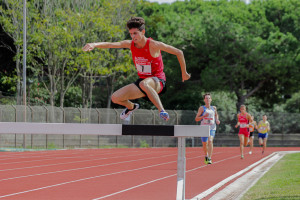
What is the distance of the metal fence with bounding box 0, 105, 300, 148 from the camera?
28.4 meters

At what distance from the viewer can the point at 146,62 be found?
22.6 feet

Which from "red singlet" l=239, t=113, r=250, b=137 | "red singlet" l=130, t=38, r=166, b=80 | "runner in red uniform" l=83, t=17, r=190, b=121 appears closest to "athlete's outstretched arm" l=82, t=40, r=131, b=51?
"runner in red uniform" l=83, t=17, r=190, b=121

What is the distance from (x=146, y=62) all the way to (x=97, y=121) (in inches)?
986

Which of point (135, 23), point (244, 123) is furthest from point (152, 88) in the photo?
point (244, 123)

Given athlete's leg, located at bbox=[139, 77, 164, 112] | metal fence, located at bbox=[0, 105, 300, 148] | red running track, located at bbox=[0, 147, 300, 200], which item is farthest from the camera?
metal fence, located at bbox=[0, 105, 300, 148]

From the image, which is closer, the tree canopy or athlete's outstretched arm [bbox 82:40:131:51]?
athlete's outstretched arm [bbox 82:40:131:51]

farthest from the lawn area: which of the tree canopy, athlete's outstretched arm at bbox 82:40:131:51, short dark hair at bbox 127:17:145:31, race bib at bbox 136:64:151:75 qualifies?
the tree canopy

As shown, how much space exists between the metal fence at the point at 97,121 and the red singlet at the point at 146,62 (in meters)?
21.3

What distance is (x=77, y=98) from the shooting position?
4347 cm

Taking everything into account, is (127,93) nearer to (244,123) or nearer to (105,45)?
(105,45)

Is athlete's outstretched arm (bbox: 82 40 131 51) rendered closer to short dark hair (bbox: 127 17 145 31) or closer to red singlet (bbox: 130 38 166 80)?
red singlet (bbox: 130 38 166 80)

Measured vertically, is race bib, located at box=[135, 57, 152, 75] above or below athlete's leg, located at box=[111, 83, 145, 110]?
above

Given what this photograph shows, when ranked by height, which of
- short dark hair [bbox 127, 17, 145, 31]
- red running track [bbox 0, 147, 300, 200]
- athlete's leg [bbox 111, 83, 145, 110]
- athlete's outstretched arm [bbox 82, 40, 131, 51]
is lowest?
red running track [bbox 0, 147, 300, 200]

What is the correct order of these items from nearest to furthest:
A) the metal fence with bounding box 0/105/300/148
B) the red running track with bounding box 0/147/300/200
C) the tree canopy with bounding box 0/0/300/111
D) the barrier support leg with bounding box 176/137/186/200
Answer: the barrier support leg with bounding box 176/137/186/200 < the red running track with bounding box 0/147/300/200 < the metal fence with bounding box 0/105/300/148 < the tree canopy with bounding box 0/0/300/111
